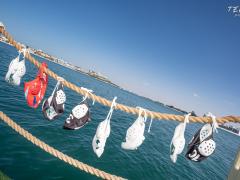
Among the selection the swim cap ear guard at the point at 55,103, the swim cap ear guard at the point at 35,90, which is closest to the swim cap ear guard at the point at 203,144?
the swim cap ear guard at the point at 55,103

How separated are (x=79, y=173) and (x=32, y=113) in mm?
7497

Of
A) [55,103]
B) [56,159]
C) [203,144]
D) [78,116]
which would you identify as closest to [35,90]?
[55,103]

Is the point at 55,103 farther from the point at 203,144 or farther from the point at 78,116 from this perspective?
the point at 203,144

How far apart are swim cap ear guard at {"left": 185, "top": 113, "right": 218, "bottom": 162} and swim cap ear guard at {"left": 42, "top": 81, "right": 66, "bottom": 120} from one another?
8.05 feet

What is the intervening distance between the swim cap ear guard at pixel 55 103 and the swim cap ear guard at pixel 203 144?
245 cm

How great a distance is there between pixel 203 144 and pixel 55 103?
8.85 ft

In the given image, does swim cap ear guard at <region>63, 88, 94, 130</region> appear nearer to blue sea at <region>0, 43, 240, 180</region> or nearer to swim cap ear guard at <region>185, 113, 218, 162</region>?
swim cap ear guard at <region>185, 113, 218, 162</region>

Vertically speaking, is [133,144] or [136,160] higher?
[133,144]

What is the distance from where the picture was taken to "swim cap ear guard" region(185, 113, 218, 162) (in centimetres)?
334

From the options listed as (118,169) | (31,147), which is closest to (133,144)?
(31,147)

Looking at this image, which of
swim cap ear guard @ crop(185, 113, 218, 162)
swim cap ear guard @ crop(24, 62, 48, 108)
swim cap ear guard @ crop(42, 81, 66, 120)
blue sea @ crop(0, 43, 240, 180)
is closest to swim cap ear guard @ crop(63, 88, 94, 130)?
swim cap ear guard @ crop(42, 81, 66, 120)

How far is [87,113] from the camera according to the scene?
376 cm

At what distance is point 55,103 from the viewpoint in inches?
149

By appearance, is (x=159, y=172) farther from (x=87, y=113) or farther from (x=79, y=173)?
(x=87, y=113)
